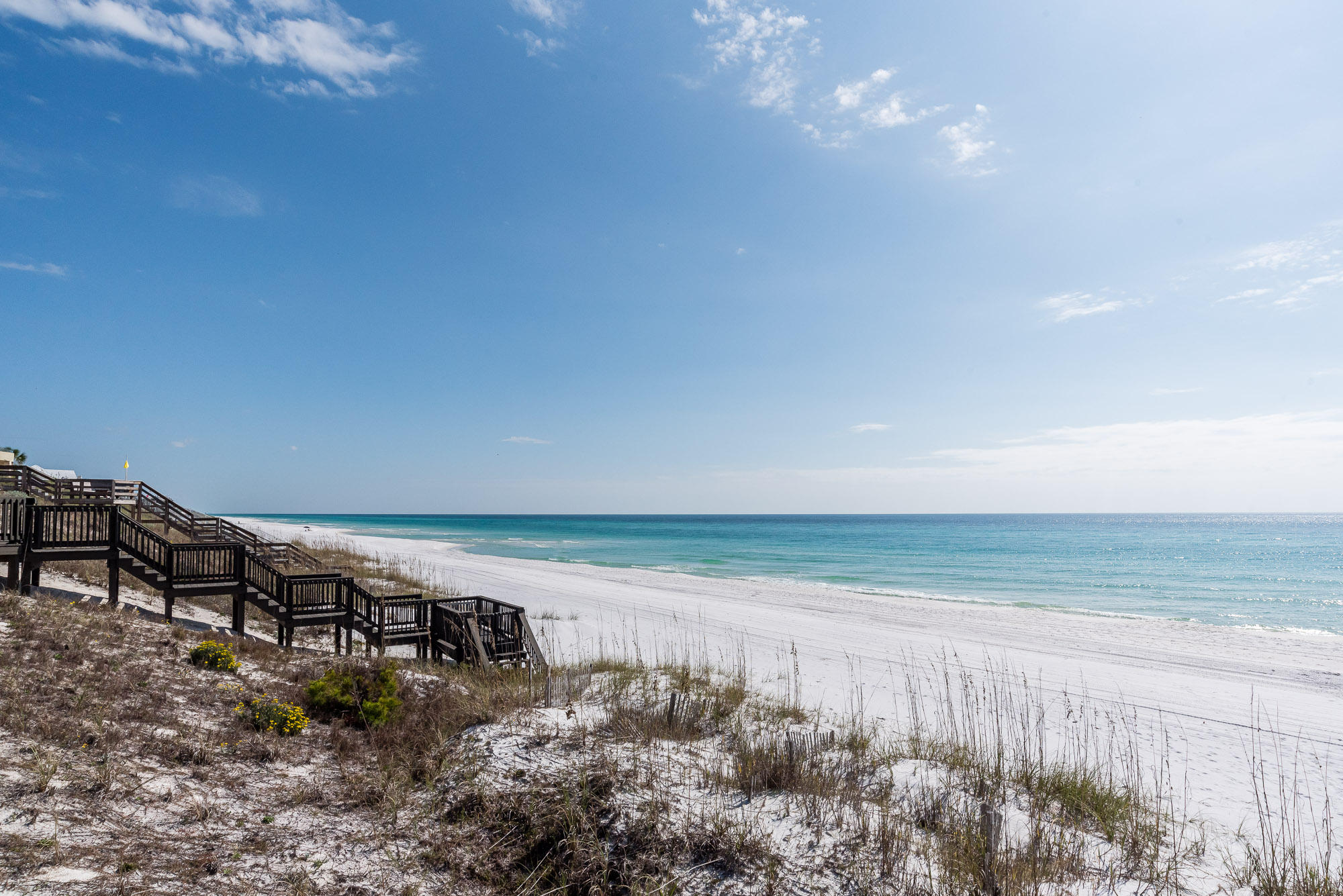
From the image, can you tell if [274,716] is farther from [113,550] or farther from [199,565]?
[113,550]

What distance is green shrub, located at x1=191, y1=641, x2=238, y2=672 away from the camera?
9.87m

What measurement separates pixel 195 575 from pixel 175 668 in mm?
5495

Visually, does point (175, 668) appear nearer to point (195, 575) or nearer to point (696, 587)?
point (195, 575)

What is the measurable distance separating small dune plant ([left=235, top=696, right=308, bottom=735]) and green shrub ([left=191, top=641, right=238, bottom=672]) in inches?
96.4

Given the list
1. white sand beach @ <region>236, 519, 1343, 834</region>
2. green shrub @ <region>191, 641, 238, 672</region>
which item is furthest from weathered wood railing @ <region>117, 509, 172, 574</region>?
white sand beach @ <region>236, 519, 1343, 834</region>

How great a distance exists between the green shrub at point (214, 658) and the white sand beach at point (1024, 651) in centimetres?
499

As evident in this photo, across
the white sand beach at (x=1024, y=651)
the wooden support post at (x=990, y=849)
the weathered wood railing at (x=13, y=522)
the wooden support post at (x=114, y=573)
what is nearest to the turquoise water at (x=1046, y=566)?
the white sand beach at (x=1024, y=651)

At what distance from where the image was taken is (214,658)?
9.95 metres

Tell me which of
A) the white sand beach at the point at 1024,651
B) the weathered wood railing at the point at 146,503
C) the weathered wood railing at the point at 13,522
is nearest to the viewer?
the white sand beach at the point at 1024,651

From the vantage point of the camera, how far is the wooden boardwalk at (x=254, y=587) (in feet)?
42.0

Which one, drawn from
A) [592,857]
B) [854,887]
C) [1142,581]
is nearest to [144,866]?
[592,857]

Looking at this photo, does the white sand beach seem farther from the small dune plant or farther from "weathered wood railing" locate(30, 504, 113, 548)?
"weathered wood railing" locate(30, 504, 113, 548)

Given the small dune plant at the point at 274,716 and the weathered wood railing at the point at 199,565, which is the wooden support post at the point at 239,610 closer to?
the weathered wood railing at the point at 199,565

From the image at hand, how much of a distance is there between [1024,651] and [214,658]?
68.8ft
